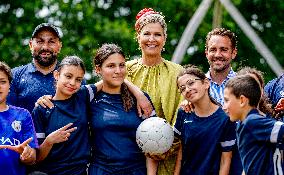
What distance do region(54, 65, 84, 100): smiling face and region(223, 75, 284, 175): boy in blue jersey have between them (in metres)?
1.56

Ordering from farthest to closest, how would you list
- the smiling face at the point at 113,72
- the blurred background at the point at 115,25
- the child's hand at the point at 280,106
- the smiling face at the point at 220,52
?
the blurred background at the point at 115,25, the smiling face at the point at 220,52, the child's hand at the point at 280,106, the smiling face at the point at 113,72

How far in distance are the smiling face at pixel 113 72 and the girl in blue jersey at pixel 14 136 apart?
0.88 m

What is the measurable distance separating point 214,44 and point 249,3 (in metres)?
17.3

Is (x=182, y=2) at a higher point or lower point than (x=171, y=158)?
higher

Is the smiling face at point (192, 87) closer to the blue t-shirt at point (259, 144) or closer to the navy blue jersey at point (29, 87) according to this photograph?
the blue t-shirt at point (259, 144)

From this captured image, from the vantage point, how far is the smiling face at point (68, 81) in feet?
21.3

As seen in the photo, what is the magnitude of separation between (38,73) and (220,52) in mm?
2051

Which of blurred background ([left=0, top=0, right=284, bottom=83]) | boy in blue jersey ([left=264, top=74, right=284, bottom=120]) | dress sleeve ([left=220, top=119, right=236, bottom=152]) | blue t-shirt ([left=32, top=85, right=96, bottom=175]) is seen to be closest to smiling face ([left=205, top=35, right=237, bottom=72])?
boy in blue jersey ([left=264, top=74, right=284, bottom=120])

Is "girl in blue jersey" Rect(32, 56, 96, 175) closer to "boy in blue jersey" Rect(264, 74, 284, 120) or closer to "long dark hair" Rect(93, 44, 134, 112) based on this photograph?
"long dark hair" Rect(93, 44, 134, 112)

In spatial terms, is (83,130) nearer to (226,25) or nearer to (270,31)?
(226,25)

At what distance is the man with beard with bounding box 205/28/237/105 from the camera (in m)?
7.19

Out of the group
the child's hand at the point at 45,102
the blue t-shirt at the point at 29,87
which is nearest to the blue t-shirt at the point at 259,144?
the child's hand at the point at 45,102

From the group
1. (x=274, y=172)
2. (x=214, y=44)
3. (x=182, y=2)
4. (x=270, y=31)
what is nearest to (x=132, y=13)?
(x=182, y=2)

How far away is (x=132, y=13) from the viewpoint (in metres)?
23.3
